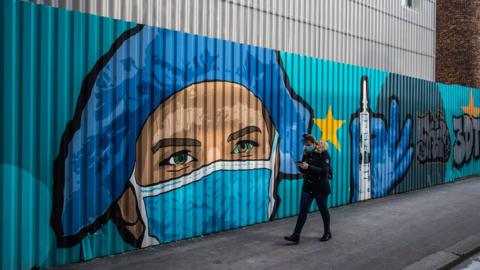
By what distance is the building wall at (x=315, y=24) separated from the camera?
894 centimetres

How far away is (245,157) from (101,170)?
101 inches

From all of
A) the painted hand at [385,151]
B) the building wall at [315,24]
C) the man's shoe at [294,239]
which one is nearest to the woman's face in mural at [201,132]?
the man's shoe at [294,239]

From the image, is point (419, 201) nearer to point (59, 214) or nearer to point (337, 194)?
point (337, 194)

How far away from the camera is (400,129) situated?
1151 cm

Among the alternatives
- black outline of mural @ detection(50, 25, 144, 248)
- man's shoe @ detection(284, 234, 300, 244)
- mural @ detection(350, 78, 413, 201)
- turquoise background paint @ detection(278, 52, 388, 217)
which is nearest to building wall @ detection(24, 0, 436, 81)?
turquoise background paint @ detection(278, 52, 388, 217)

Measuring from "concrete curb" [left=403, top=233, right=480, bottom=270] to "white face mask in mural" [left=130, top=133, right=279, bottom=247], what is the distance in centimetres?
281

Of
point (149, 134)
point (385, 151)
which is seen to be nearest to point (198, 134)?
point (149, 134)

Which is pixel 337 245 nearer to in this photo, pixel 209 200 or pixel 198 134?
pixel 209 200

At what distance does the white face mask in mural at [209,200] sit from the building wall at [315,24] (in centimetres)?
341

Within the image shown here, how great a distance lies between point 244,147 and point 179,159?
4.46 feet

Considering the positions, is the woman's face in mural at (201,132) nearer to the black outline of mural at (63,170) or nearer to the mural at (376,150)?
the black outline of mural at (63,170)

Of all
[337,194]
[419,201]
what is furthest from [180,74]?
[419,201]

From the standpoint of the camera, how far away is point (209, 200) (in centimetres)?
686

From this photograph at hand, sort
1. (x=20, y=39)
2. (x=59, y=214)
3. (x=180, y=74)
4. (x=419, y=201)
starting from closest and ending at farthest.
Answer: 1. (x=20, y=39)
2. (x=59, y=214)
3. (x=180, y=74)
4. (x=419, y=201)
